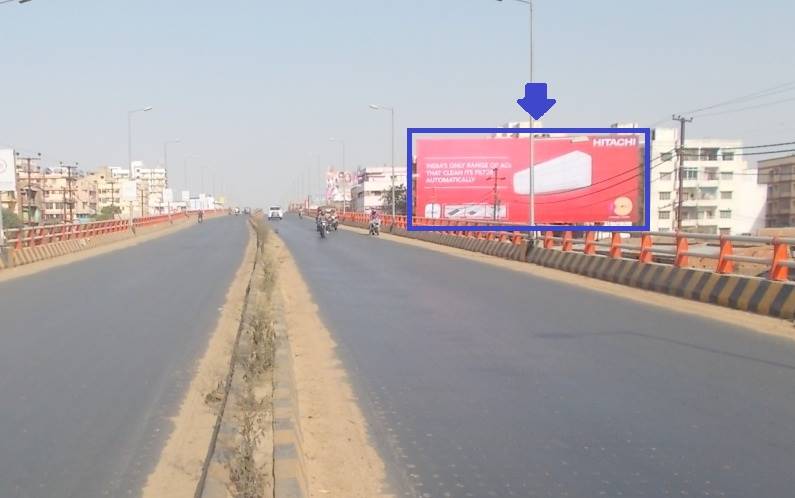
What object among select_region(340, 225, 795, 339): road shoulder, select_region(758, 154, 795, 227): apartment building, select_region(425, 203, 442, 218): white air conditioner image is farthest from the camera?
select_region(758, 154, 795, 227): apartment building

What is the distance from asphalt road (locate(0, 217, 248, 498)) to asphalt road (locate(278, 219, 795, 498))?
1797mm

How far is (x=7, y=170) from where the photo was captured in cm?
2361

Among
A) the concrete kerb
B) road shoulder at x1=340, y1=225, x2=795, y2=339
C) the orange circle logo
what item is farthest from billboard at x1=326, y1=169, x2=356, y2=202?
the concrete kerb

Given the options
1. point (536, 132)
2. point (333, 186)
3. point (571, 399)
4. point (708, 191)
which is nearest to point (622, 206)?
point (708, 191)

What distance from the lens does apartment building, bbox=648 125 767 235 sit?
7388cm

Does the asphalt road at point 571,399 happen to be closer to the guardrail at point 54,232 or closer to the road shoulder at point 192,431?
the road shoulder at point 192,431

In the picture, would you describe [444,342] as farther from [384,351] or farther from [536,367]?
[536,367]

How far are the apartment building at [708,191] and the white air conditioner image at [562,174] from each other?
15.1 metres

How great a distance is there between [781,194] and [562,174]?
28.9 m

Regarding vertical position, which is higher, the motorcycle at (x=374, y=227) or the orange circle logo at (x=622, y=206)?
the orange circle logo at (x=622, y=206)

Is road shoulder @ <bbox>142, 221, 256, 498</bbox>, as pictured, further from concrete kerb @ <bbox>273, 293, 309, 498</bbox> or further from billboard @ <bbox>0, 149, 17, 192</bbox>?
billboard @ <bbox>0, 149, 17, 192</bbox>

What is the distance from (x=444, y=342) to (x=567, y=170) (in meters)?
55.0

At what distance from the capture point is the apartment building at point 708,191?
73875mm

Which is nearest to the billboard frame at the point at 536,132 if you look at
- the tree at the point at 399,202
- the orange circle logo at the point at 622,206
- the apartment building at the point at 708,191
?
the orange circle logo at the point at 622,206
